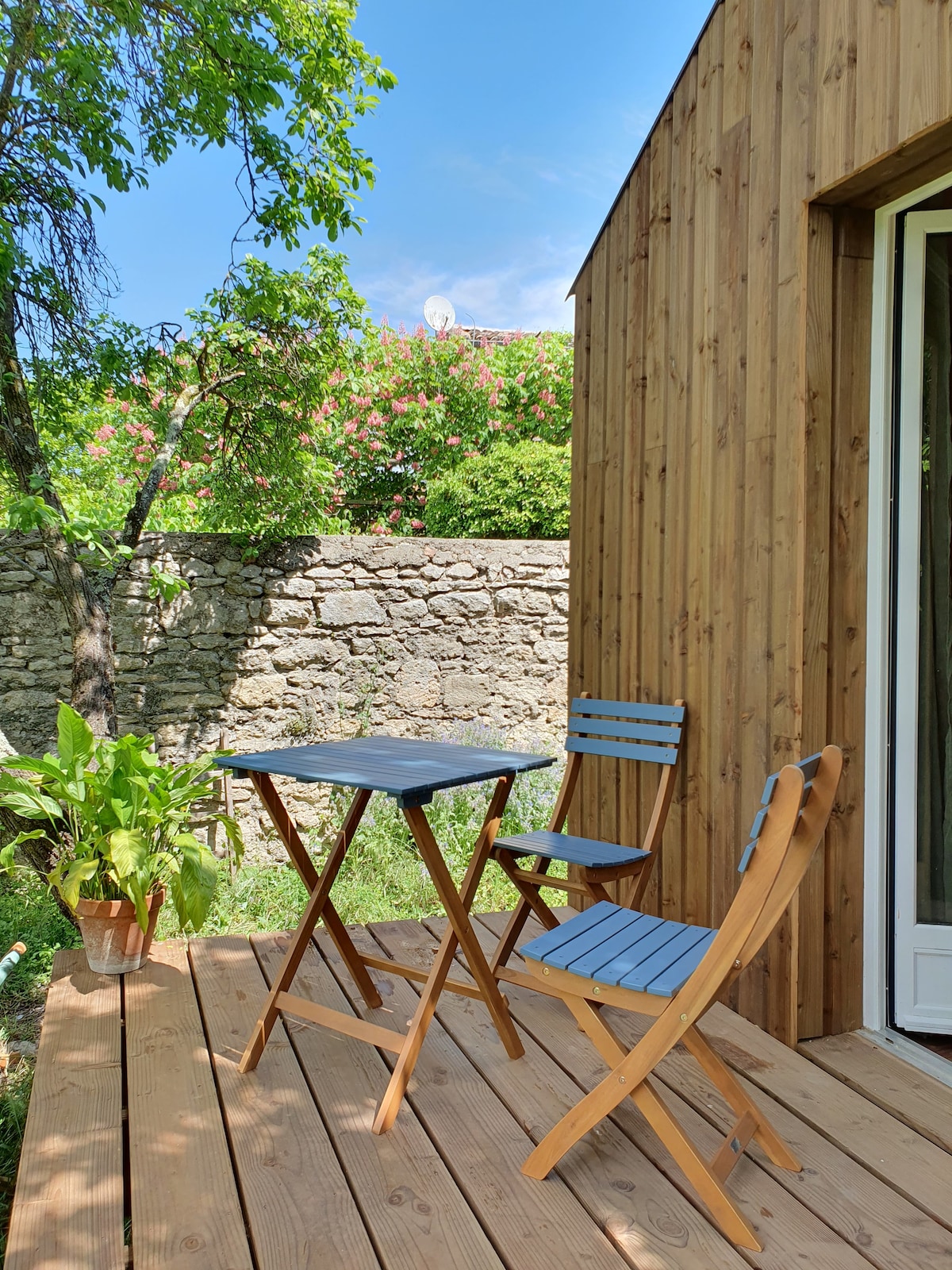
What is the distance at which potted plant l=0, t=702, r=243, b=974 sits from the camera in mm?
3195

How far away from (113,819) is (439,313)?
8101mm

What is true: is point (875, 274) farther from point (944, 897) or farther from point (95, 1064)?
point (95, 1064)

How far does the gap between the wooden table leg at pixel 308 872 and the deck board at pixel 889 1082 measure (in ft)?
4.32

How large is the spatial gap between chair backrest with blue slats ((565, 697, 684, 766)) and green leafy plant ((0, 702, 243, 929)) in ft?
4.55

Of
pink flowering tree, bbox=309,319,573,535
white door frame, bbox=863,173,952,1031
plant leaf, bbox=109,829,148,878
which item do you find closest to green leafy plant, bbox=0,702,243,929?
plant leaf, bbox=109,829,148,878

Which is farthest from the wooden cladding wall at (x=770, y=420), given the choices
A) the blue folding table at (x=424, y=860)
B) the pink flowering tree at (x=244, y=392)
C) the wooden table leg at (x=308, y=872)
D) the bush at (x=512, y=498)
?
the bush at (x=512, y=498)

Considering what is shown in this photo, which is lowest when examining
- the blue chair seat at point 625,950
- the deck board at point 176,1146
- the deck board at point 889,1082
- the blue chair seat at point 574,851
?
the deck board at point 176,1146

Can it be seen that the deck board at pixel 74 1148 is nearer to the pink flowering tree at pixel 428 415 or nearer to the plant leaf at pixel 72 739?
the plant leaf at pixel 72 739

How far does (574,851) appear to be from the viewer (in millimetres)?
2828

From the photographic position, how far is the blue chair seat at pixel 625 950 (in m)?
1.81

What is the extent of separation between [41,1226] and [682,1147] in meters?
1.28

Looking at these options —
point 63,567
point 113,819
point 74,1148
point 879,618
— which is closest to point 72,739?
point 113,819

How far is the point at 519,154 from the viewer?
16.4 m

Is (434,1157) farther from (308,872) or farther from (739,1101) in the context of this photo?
(308,872)
